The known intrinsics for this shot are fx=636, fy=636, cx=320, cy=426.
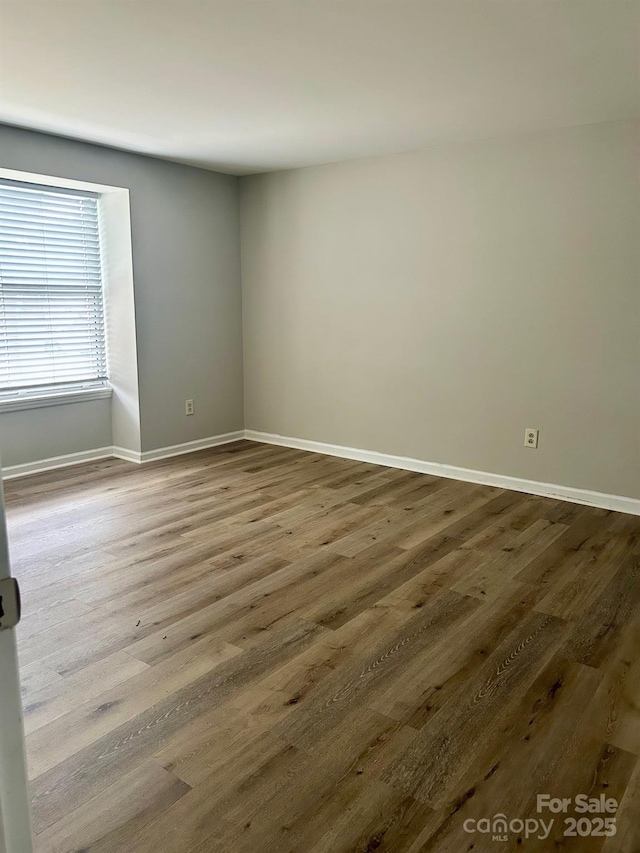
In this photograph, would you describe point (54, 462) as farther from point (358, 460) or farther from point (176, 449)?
point (358, 460)

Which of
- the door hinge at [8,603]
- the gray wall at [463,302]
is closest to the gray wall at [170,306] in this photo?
the gray wall at [463,302]

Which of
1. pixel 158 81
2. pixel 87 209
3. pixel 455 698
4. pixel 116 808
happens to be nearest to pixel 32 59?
pixel 158 81

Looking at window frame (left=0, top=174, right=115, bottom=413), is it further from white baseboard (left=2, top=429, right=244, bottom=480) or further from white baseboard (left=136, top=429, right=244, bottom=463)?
white baseboard (left=136, top=429, right=244, bottom=463)

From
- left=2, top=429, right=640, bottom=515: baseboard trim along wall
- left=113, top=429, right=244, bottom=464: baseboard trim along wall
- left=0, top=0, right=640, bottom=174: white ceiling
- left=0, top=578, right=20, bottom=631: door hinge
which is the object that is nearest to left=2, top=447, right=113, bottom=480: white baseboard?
left=2, top=429, right=640, bottom=515: baseboard trim along wall

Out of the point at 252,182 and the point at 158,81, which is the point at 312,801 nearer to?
the point at 158,81

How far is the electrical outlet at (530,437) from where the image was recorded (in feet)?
13.4

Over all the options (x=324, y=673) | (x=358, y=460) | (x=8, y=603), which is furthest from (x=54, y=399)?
(x=8, y=603)

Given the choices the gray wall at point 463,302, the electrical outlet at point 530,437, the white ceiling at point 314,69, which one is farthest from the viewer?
the electrical outlet at point 530,437

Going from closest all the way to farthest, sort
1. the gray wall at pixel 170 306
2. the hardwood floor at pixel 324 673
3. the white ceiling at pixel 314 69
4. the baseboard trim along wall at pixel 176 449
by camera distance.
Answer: the hardwood floor at pixel 324 673
the white ceiling at pixel 314 69
the gray wall at pixel 170 306
the baseboard trim along wall at pixel 176 449

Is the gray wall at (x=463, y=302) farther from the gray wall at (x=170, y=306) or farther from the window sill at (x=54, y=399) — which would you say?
the window sill at (x=54, y=399)

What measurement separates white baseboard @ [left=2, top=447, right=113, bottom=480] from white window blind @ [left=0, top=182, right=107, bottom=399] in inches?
20.0

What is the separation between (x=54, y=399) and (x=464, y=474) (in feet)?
9.79

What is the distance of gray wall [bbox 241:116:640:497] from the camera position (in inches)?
147

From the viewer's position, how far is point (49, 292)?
14.9ft
